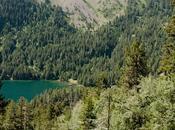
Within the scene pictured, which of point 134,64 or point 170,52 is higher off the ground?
point 170,52

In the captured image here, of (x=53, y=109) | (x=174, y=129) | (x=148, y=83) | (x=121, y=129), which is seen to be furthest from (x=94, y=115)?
(x=53, y=109)

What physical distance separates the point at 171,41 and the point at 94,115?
28527 mm

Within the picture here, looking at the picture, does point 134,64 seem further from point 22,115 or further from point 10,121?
point 10,121

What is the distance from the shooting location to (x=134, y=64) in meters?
74.8

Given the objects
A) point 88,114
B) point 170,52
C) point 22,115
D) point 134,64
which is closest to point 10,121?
point 22,115

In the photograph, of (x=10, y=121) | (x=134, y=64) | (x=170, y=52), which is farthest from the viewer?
(x=10, y=121)

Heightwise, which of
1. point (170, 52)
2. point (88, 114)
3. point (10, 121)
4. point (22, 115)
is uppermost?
point (170, 52)

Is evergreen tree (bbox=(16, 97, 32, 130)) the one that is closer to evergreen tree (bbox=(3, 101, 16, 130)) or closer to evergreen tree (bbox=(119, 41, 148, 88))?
evergreen tree (bbox=(3, 101, 16, 130))

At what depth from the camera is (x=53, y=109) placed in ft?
484

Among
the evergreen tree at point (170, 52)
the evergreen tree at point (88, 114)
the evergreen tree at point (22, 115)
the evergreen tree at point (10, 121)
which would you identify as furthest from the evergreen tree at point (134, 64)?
the evergreen tree at point (10, 121)

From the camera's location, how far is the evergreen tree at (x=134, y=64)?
73.9 meters

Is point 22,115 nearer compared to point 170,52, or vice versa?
point 170,52

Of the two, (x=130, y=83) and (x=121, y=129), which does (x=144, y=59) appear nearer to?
(x=130, y=83)

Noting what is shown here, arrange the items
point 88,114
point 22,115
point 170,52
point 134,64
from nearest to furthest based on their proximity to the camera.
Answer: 1. point 170,52
2. point 134,64
3. point 88,114
4. point 22,115
